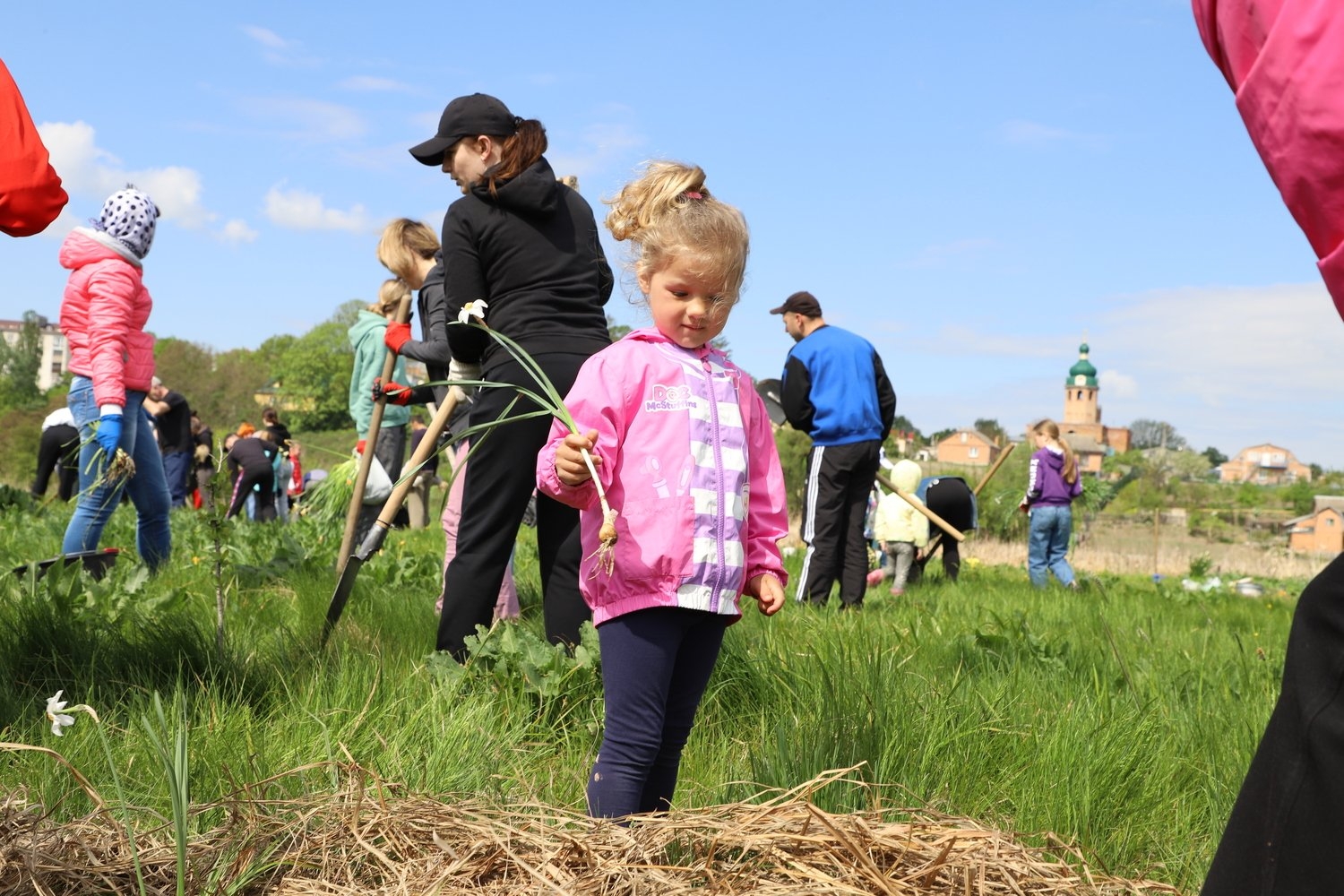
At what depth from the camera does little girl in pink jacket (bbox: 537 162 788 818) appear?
7.60 feet

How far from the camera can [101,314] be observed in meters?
5.20

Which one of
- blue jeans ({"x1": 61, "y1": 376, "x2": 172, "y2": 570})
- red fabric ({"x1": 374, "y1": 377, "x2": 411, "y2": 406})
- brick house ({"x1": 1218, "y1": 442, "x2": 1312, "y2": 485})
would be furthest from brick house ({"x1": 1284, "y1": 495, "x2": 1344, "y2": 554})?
brick house ({"x1": 1218, "y1": 442, "x2": 1312, "y2": 485})

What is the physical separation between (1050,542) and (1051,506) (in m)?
0.34

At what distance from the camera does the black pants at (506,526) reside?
3385 mm

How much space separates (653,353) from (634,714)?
736 millimetres

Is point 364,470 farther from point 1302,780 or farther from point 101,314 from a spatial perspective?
point 1302,780

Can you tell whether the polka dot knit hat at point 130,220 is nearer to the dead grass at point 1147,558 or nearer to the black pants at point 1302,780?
the black pants at point 1302,780

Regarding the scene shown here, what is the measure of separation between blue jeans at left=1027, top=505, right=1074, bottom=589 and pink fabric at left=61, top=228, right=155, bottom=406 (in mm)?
7551

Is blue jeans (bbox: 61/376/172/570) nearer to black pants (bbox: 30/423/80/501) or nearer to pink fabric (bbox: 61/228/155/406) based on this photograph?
pink fabric (bbox: 61/228/155/406)

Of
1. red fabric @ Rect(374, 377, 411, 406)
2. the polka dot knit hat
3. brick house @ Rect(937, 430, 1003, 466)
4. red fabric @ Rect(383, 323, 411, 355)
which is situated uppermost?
brick house @ Rect(937, 430, 1003, 466)

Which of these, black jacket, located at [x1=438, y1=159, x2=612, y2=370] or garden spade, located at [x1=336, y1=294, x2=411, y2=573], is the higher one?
black jacket, located at [x1=438, y1=159, x2=612, y2=370]

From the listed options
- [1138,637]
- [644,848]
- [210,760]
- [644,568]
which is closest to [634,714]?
[644,568]

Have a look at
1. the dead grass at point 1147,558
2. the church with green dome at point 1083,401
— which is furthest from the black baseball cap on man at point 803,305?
the church with green dome at point 1083,401

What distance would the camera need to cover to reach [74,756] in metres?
2.49
